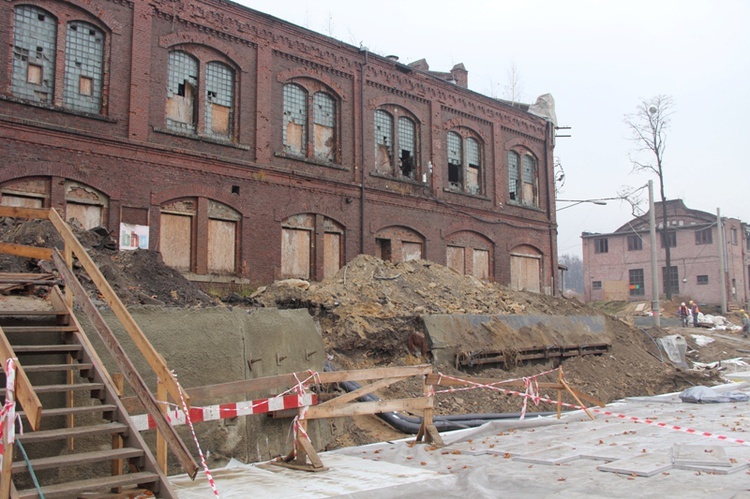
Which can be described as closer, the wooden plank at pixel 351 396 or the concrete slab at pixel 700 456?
the concrete slab at pixel 700 456

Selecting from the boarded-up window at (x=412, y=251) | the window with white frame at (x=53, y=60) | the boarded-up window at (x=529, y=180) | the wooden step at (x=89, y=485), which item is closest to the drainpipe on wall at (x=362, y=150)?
the boarded-up window at (x=412, y=251)

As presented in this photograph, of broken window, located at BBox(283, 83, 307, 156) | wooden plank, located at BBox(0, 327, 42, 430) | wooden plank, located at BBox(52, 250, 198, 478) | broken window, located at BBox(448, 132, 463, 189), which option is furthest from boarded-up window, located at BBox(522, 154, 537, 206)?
wooden plank, located at BBox(0, 327, 42, 430)

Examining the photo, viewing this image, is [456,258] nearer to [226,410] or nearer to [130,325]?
[226,410]

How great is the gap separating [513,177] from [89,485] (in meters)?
26.8

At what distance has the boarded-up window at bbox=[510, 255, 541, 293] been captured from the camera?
95.7 feet

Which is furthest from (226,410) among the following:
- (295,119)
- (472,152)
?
(472,152)

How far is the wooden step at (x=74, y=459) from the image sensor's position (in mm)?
5453

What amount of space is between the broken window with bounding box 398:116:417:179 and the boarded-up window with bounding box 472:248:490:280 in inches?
182

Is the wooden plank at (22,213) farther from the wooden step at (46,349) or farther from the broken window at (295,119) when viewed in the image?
the broken window at (295,119)

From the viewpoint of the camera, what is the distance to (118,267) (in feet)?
40.9

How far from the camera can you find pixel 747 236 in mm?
58406

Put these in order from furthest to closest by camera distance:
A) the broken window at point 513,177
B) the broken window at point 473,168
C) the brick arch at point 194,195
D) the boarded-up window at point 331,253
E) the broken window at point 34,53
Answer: the broken window at point 513,177, the broken window at point 473,168, the boarded-up window at point 331,253, the brick arch at point 194,195, the broken window at point 34,53

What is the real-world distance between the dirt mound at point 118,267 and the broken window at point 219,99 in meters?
6.53

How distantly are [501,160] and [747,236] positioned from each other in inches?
1566
